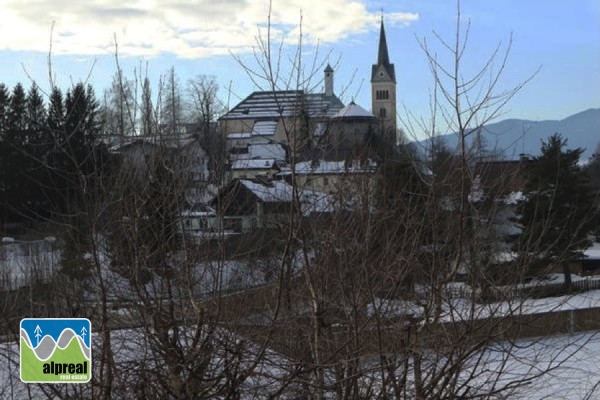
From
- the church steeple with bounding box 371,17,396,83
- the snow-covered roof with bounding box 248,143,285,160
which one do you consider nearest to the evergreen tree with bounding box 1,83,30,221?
the snow-covered roof with bounding box 248,143,285,160

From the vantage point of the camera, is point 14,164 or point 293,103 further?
point 14,164

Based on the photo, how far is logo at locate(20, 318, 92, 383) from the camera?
10.3ft

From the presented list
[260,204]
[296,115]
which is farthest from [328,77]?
[260,204]

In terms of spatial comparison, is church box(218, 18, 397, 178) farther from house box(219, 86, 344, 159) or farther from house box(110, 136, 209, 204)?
house box(110, 136, 209, 204)

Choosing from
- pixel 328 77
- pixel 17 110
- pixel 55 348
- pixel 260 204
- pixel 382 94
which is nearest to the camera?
pixel 55 348

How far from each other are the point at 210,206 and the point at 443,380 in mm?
1983

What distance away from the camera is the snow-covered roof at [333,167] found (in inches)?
170

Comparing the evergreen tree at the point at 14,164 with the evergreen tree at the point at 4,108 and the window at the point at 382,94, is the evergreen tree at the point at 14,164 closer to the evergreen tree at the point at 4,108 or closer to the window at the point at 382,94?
the evergreen tree at the point at 4,108

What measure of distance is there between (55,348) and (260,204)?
5887 millimetres

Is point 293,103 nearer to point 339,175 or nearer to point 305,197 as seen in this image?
point 305,197

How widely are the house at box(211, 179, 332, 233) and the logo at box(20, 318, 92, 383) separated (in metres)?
1.25

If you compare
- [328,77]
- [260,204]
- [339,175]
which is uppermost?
[328,77]

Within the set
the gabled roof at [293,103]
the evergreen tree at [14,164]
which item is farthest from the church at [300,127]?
the evergreen tree at [14,164]

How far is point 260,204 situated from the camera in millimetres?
8977
